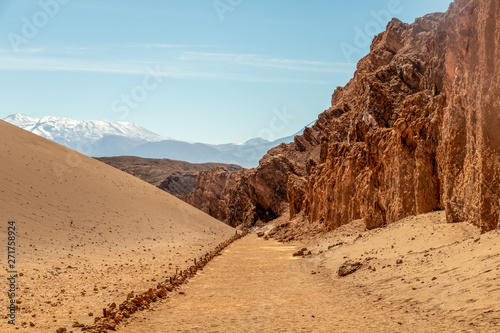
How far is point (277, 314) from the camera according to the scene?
44.1ft

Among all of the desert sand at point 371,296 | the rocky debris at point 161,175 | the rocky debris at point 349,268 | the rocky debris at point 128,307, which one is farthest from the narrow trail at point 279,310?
the rocky debris at point 161,175

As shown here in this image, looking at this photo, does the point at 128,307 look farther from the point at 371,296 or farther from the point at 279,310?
the point at 371,296

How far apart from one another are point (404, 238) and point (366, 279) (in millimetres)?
5602

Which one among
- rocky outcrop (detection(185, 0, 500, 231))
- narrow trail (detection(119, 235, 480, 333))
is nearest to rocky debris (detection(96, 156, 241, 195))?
rocky outcrop (detection(185, 0, 500, 231))

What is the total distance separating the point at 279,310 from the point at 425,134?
17082 millimetres

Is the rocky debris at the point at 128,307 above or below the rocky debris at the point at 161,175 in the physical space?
below

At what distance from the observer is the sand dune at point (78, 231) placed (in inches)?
604

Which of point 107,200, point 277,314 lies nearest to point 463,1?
point 277,314

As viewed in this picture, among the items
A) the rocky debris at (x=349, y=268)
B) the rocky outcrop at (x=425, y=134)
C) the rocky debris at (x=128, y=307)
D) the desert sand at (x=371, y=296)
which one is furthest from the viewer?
the rocky debris at (x=349, y=268)

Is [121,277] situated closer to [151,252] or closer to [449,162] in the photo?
[151,252]

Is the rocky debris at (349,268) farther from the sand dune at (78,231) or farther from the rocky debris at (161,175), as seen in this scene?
the rocky debris at (161,175)

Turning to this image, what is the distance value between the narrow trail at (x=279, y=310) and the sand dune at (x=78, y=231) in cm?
220

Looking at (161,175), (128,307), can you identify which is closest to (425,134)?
(128,307)

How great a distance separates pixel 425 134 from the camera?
26.7 meters
